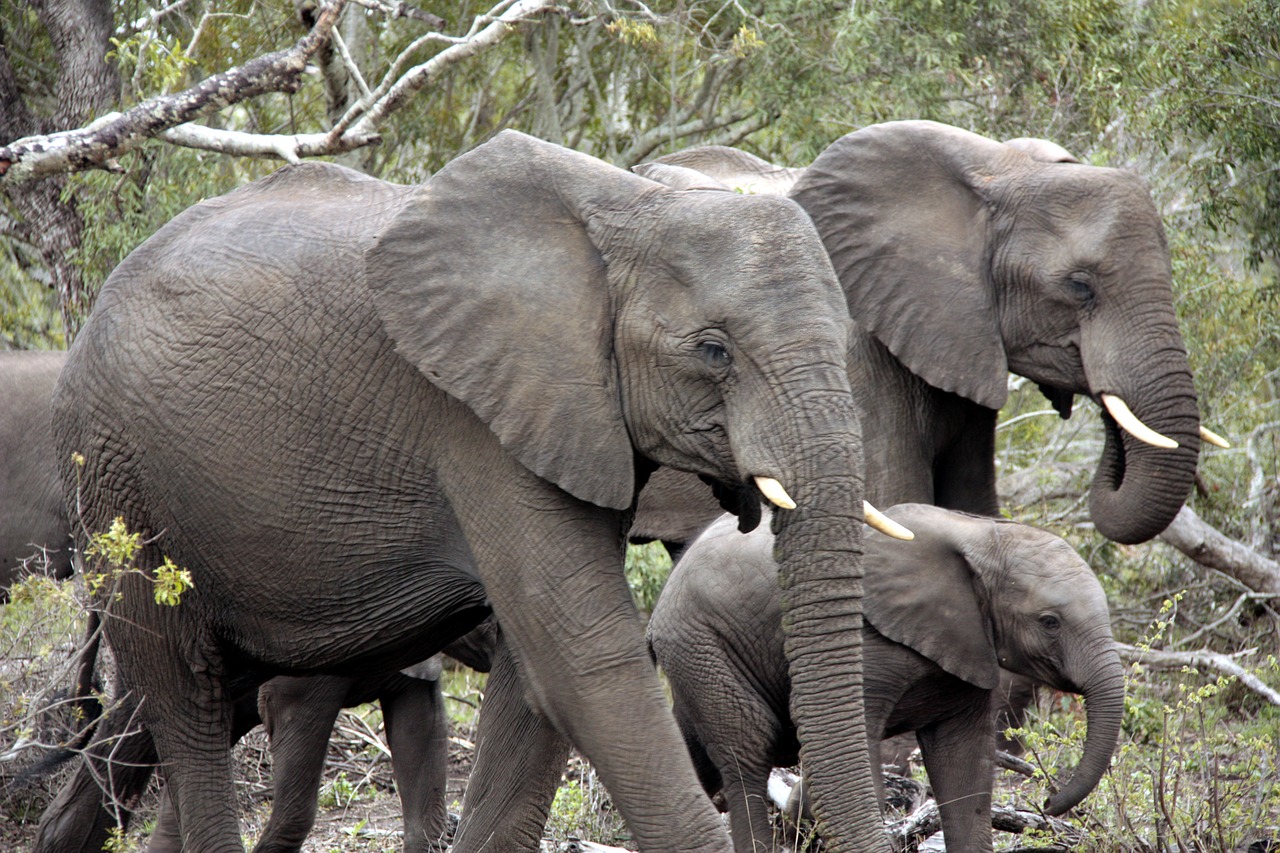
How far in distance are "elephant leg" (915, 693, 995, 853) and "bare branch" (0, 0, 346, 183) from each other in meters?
3.04

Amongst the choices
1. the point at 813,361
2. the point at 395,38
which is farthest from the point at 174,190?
the point at 813,361

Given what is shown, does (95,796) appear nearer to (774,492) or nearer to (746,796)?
(746,796)

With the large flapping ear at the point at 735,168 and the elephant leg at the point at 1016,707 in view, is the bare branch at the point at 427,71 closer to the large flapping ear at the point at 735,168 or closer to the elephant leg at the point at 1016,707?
the large flapping ear at the point at 735,168

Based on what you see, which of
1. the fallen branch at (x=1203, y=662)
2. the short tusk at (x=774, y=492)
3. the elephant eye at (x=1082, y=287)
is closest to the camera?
the short tusk at (x=774, y=492)

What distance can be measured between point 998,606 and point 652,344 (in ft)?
6.07

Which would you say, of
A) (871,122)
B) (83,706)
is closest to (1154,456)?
(83,706)

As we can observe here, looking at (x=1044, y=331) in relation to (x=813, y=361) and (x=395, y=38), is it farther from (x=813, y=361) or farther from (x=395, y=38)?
(x=395, y=38)

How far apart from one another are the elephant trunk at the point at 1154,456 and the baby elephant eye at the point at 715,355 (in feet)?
7.06

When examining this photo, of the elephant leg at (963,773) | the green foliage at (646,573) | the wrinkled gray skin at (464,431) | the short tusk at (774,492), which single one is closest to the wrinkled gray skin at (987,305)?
the elephant leg at (963,773)

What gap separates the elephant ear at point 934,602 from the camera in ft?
17.4

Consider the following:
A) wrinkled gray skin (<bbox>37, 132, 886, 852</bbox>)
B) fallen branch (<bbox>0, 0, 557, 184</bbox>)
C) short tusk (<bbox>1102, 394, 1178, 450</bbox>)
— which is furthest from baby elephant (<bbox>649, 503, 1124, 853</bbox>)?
fallen branch (<bbox>0, 0, 557, 184</bbox>)

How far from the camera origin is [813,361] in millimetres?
3871

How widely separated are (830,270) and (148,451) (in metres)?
1.94

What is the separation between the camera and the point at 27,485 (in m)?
7.62
